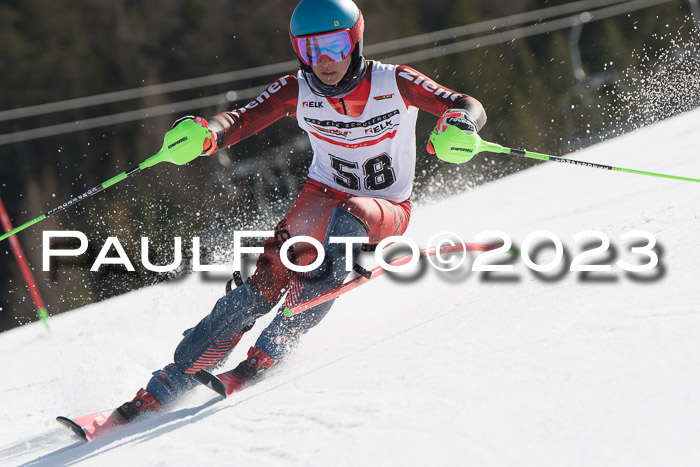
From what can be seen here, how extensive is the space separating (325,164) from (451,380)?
145 cm

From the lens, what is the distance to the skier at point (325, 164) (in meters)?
2.70

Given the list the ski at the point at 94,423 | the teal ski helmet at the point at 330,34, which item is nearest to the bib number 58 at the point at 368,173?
the teal ski helmet at the point at 330,34

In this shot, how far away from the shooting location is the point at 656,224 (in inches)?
113

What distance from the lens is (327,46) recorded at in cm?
271

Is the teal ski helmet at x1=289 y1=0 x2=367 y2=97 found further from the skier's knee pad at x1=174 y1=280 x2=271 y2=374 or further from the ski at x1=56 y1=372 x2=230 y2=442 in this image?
the ski at x1=56 y1=372 x2=230 y2=442

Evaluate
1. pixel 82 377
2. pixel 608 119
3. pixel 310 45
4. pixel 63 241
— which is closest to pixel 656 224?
pixel 310 45

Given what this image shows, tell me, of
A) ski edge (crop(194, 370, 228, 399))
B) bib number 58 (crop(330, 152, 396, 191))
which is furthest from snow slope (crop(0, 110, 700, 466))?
bib number 58 (crop(330, 152, 396, 191))

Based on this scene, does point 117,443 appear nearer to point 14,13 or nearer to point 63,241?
point 63,241

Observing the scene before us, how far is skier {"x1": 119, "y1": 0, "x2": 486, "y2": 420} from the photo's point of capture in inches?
106

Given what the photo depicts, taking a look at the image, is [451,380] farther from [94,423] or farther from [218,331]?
[94,423]

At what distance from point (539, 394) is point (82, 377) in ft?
7.43

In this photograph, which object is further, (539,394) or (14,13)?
(14,13)

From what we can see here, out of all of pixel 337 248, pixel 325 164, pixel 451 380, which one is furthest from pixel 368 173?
pixel 451 380

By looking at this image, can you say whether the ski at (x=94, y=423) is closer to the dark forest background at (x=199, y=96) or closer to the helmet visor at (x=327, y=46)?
the helmet visor at (x=327, y=46)
